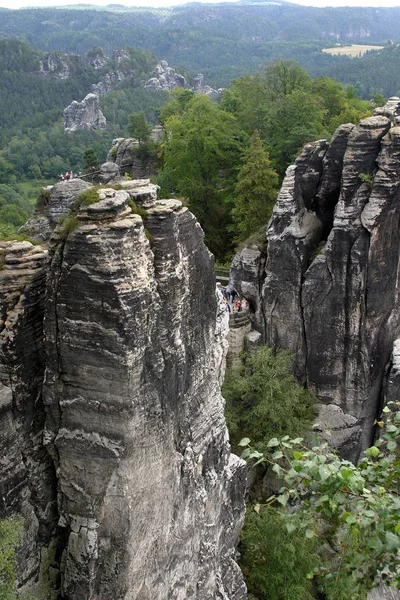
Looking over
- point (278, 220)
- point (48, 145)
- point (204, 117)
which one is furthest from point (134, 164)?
point (48, 145)

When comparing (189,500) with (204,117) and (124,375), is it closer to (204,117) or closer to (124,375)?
(124,375)

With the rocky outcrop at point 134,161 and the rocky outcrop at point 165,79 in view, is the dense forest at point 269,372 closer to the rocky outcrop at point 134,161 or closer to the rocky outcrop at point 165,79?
the rocky outcrop at point 134,161

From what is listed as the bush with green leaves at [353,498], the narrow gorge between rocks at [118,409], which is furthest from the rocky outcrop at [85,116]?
the bush with green leaves at [353,498]

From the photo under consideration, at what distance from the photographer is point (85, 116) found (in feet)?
428

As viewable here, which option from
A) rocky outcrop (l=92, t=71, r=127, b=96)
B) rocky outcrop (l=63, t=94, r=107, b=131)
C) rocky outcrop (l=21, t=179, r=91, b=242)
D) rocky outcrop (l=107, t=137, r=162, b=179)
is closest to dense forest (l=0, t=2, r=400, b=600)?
rocky outcrop (l=107, t=137, r=162, b=179)

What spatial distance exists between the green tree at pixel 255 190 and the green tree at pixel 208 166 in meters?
3.22

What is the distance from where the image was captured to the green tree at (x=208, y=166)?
33406mm

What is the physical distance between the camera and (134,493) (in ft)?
37.8

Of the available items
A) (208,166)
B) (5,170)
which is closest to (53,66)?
(5,170)

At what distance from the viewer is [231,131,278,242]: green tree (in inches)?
1142

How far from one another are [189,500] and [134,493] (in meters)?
2.09

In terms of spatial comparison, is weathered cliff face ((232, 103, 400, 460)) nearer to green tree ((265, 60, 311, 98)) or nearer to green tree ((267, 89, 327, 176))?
green tree ((267, 89, 327, 176))

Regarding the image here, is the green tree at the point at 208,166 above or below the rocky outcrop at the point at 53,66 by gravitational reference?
above

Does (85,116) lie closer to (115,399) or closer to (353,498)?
(115,399)
